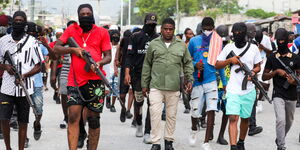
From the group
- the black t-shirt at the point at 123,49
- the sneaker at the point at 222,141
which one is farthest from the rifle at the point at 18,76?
the black t-shirt at the point at 123,49

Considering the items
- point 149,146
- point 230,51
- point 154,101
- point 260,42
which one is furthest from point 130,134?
point 260,42

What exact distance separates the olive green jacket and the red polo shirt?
1154 millimetres

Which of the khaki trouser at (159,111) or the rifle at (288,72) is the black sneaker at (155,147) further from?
the rifle at (288,72)

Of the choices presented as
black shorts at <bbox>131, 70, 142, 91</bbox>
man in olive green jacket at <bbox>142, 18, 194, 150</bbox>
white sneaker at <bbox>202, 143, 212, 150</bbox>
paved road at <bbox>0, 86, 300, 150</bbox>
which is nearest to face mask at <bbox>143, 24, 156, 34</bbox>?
black shorts at <bbox>131, 70, 142, 91</bbox>

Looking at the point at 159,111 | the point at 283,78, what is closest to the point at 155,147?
→ the point at 159,111

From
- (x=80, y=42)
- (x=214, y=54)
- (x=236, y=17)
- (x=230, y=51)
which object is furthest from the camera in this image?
(x=236, y=17)

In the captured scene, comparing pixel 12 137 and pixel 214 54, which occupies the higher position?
pixel 214 54

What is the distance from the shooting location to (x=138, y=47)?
29.4 feet

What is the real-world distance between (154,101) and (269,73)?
1724 mm

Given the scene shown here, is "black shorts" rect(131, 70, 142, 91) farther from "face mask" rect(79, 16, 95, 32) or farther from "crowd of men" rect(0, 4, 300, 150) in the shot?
"face mask" rect(79, 16, 95, 32)

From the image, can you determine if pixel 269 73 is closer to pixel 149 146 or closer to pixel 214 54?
pixel 214 54

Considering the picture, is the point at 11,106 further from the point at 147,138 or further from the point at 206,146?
the point at 206,146

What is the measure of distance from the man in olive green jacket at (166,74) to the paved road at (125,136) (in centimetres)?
63

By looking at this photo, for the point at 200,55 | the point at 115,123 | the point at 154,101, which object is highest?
the point at 200,55
